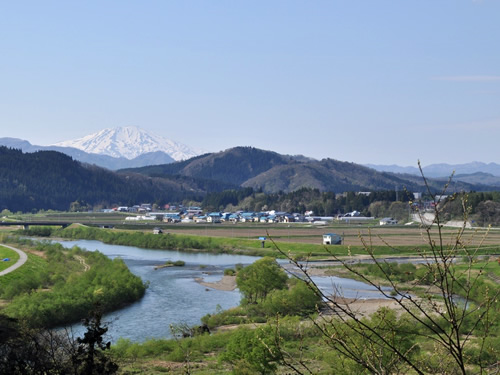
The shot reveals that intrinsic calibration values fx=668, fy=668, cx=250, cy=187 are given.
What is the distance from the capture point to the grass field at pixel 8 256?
5419 centimetres

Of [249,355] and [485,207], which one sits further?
[485,207]

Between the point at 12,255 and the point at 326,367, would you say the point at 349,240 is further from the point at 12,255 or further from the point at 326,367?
the point at 326,367

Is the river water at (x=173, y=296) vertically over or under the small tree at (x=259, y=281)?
under

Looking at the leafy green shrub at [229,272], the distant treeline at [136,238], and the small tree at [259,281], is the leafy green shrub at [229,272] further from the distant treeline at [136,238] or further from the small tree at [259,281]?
the distant treeline at [136,238]

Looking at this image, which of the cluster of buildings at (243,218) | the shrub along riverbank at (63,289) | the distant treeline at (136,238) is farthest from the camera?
the cluster of buildings at (243,218)

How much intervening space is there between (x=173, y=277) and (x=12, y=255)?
17.3 m

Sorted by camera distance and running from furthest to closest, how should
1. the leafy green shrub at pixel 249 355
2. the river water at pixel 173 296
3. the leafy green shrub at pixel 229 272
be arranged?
the leafy green shrub at pixel 229 272, the river water at pixel 173 296, the leafy green shrub at pixel 249 355

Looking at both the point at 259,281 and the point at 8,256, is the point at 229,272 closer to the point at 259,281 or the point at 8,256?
the point at 259,281

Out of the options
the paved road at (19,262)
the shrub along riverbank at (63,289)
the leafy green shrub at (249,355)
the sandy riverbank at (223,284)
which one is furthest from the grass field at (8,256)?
the leafy green shrub at (249,355)

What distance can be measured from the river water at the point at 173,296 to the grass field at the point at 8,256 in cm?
1038

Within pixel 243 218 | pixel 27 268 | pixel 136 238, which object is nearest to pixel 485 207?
pixel 136 238

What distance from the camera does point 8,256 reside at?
61.2 m

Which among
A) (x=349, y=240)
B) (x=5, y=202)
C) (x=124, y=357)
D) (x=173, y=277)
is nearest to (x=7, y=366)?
(x=124, y=357)

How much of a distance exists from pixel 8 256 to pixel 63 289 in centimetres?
2230
